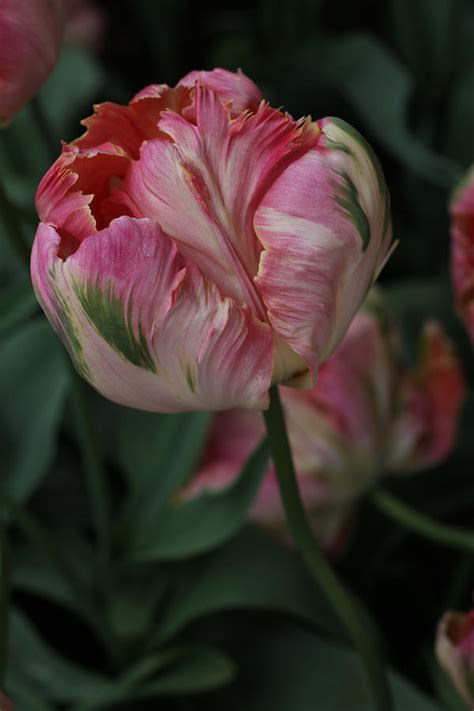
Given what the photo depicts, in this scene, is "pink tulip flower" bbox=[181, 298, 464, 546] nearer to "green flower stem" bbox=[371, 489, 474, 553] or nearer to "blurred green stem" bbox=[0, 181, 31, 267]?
"green flower stem" bbox=[371, 489, 474, 553]

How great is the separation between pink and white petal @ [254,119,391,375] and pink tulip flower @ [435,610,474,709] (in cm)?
11

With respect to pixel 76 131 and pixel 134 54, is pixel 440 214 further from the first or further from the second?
pixel 134 54

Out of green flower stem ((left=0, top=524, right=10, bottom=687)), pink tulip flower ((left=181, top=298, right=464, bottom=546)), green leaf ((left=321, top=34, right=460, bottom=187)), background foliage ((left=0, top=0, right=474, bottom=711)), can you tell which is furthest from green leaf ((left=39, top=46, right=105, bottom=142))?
green flower stem ((left=0, top=524, right=10, bottom=687))

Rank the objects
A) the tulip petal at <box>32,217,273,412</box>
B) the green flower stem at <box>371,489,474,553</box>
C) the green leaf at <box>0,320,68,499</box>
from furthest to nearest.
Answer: the green leaf at <box>0,320,68,499</box>, the green flower stem at <box>371,489,474,553</box>, the tulip petal at <box>32,217,273,412</box>

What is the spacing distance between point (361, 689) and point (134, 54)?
64 centimetres

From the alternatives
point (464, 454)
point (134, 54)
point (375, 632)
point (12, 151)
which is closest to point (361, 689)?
point (375, 632)

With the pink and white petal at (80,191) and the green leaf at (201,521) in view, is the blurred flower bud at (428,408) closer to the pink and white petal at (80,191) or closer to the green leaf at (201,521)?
the green leaf at (201,521)

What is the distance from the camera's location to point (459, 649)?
1.05ft

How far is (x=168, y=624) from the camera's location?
47 cm

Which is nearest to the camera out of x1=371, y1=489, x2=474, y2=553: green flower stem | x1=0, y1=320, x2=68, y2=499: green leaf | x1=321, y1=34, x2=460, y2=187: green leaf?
x1=371, y1=489, x2=474, y2=553: green flower stem

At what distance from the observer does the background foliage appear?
0.45 metres

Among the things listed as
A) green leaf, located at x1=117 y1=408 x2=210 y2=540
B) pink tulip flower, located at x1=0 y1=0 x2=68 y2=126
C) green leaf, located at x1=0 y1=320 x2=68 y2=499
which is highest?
pink tulip flower, located at x1=0 y1=0 x2=68 y2=126

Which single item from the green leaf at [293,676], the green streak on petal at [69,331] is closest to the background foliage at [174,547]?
the green leaf at [293,676]

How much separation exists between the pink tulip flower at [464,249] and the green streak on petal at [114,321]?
0.20m
